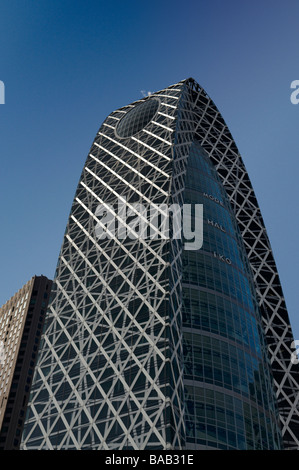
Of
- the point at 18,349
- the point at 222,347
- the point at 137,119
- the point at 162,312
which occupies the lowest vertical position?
the point at 222,347

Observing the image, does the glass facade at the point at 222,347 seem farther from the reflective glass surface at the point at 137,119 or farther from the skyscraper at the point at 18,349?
the skyscraper at the point at 18,349

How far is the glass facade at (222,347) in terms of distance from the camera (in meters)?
89.6

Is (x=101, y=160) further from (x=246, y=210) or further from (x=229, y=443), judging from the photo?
(x=229, y=443)

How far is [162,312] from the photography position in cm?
9450

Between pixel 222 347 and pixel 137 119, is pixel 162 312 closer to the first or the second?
pixel 222 347

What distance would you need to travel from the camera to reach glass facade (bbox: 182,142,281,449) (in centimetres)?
8956

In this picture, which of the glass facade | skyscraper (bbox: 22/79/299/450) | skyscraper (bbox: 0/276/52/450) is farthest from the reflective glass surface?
skyscraper (bbox: 0/276/52/450)

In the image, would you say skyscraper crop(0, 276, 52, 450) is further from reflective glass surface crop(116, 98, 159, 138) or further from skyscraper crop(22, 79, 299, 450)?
reflective glass surface crop(116, 98, 159, 138)

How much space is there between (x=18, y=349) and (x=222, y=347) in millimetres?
86040

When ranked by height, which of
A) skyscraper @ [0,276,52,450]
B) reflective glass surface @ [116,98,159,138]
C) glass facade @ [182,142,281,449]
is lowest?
glass facade @ [182,142,281,449]

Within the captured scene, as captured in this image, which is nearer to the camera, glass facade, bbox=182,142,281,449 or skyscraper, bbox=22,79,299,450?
skyscraper, bbox=22,79,299,450

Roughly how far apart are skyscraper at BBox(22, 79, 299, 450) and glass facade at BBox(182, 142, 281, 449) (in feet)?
0.77

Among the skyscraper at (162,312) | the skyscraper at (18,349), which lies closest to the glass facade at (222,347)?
the skyscraper at (162,312)

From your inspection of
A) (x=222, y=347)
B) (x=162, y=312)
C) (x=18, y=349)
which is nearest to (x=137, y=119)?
(x=162, y=312)
